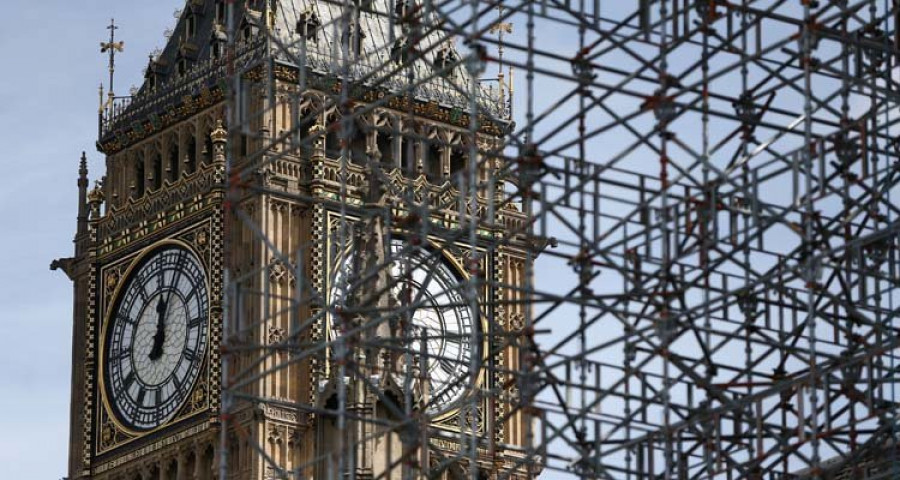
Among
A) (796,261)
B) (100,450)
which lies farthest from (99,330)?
(796,261)

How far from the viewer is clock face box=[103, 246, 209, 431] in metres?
69.5

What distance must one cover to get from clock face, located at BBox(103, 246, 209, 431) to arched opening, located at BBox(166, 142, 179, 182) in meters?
1.39

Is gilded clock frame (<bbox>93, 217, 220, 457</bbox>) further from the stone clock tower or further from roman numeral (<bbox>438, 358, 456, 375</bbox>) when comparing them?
roman numeral (<bbox>438, 358, 456, 375</bbox>)

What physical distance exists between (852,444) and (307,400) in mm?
24610

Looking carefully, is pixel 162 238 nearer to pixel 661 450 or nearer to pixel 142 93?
pixel 142 93

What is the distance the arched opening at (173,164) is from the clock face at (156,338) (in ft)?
4.57

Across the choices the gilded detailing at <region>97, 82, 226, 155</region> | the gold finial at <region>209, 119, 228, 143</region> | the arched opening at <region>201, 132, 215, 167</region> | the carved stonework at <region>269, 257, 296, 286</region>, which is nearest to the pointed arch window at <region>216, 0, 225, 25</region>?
the gilded detailing at <region>97, 82, 226, 155</region>

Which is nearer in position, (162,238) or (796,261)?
(796,261)

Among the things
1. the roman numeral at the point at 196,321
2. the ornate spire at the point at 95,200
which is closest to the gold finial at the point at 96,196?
the ornate spire at the point at 95,200

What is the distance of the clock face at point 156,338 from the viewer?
6950 centimetres

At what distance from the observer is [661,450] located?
44969mm

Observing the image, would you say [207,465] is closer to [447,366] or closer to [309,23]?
[447,366]

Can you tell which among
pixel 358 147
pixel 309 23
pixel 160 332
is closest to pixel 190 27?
pixel 309 23

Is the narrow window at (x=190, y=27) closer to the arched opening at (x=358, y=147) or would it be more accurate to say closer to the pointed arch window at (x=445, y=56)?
the pointed arch window at (x=445, y=56)
